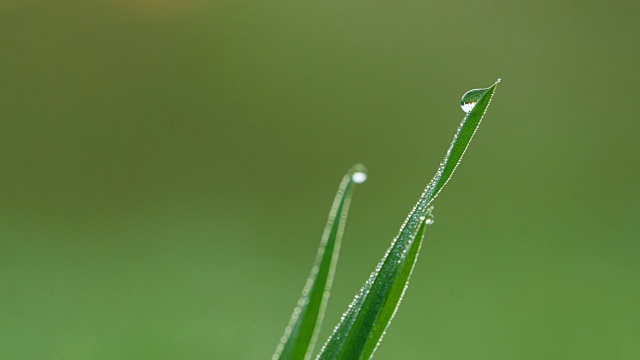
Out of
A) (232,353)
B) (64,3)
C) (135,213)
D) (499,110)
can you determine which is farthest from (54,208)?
(499,110)

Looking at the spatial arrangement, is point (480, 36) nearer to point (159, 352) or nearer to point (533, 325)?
point (533, 325)

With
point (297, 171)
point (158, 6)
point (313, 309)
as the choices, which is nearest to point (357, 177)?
point (313, 309)

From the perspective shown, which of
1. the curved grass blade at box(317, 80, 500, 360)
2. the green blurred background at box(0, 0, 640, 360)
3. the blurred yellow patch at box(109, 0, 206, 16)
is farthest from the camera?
the blurred yellow patch at box(109, 0, 206, 16)

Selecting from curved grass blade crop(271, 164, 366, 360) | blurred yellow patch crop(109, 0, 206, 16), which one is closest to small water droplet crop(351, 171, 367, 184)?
curved grass blade crop(271, 164, 366, 360)

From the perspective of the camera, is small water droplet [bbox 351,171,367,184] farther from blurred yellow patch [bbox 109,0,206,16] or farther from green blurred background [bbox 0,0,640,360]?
blurred yellow patch [bbox 109,0,206,16]

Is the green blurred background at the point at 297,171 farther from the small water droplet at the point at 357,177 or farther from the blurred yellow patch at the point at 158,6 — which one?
the small water droplet at the point at 357,177
